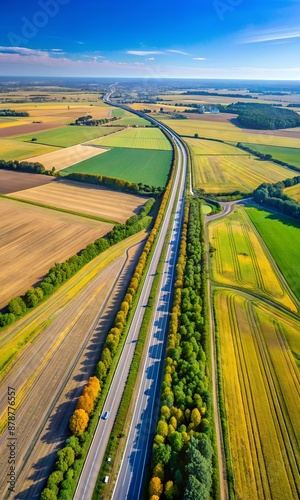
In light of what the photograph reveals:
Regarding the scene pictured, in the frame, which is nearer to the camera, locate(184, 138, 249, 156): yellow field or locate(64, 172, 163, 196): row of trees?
locate(64, 172, 163, 196): row of trees

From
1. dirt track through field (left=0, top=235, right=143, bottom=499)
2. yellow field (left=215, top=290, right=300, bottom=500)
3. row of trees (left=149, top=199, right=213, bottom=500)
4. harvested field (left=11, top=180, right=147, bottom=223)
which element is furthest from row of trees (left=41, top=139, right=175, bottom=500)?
harvested field (left=11, top=180, right=147, bottom=223)

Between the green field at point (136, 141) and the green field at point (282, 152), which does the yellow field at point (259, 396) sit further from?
the green field at point (136, 141)

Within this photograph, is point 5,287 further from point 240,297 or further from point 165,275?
point 240,297

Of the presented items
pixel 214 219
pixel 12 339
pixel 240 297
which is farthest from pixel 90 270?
pixel 214 219

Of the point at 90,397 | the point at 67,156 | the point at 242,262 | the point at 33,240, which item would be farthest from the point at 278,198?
the point at 67,156

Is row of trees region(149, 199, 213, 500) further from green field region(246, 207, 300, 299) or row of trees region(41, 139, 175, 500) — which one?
green field region(246, 207, 300, 299)

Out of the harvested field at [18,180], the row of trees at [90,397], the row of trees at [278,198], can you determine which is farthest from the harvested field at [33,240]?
the row of trees at [278,198]
